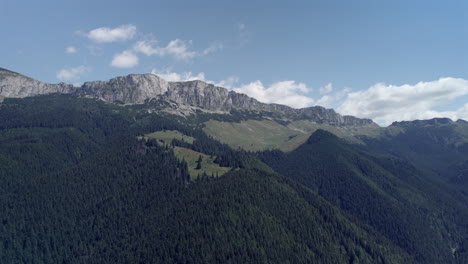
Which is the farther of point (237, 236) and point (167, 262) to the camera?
point (237, 236)

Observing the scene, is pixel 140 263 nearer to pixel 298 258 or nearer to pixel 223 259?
pixel 223 259

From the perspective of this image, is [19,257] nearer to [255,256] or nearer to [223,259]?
[223,259]

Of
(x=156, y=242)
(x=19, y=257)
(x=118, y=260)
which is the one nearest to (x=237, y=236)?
(x=156, y=242)

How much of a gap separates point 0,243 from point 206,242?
123151 millimetres

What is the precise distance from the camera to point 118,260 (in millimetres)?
199125

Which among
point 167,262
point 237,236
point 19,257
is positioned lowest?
point 19,257

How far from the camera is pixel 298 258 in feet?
651

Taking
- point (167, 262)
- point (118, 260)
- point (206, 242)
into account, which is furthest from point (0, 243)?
point (206, 242)

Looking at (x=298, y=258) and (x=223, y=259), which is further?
(x=298, y=258)

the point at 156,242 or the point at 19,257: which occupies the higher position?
the point at 156,242

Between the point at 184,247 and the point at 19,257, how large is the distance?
10059 centimetres

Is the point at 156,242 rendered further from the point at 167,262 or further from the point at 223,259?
the point at 223,259

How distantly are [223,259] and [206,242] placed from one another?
13709mm

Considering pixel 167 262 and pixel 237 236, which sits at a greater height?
pixel 237 236
